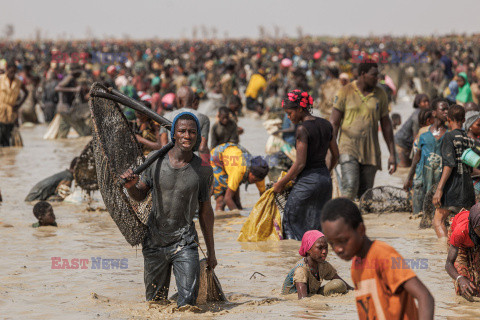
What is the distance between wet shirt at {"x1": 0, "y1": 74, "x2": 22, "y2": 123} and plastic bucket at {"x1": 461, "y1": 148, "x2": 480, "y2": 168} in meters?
10.6

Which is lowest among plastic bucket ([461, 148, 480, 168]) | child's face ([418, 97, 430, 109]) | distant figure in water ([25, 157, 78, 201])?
distant figure in water ([25, 157, 78, 201])

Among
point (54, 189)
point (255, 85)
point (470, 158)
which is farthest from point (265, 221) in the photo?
point (255, 85)

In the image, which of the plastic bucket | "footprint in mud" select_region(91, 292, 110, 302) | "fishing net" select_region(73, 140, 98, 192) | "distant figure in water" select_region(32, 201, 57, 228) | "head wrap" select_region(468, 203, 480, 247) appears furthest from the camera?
"fishing net" select_region(73, 140, 98, 192)

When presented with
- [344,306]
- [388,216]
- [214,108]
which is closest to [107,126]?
[344,306]

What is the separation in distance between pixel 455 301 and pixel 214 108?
48.1ft

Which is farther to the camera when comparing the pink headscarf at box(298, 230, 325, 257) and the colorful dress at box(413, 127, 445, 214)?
the colorful dress at box(413, 127, 445, 214)

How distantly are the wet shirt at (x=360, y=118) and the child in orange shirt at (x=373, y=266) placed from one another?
5363 millimetres

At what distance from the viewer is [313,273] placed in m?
5.90

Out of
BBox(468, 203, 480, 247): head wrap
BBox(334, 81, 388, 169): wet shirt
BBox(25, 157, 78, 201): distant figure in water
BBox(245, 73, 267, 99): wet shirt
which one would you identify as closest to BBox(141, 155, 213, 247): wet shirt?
BBox(468, 203, 480, 247): head wrap

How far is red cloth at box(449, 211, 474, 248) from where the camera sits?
5.63 meters

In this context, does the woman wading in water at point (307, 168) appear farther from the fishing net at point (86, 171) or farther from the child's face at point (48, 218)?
the fishing net at point (86, 171)

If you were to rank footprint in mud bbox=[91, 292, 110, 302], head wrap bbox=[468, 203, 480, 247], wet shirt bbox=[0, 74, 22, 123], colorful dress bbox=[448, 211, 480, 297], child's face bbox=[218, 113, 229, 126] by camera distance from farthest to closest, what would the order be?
wet shirt bbox=[0, 74, 22, 123]
child's face bbox=[218, 113, 229, 126]
footprint in mud bbox=[91, 292, 110, 302]
colorful dress bbox=[448, 211, 480, 297]
head wrap bbox=[468, 203, 480, 247]

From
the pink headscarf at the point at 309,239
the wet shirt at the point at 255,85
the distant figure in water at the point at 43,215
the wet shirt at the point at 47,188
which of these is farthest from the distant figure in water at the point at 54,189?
the wet shirt at the point at 255,85

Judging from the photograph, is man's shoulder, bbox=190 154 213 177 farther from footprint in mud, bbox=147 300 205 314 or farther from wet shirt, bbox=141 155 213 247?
footprint in mud, bbox=147 300 205 314
